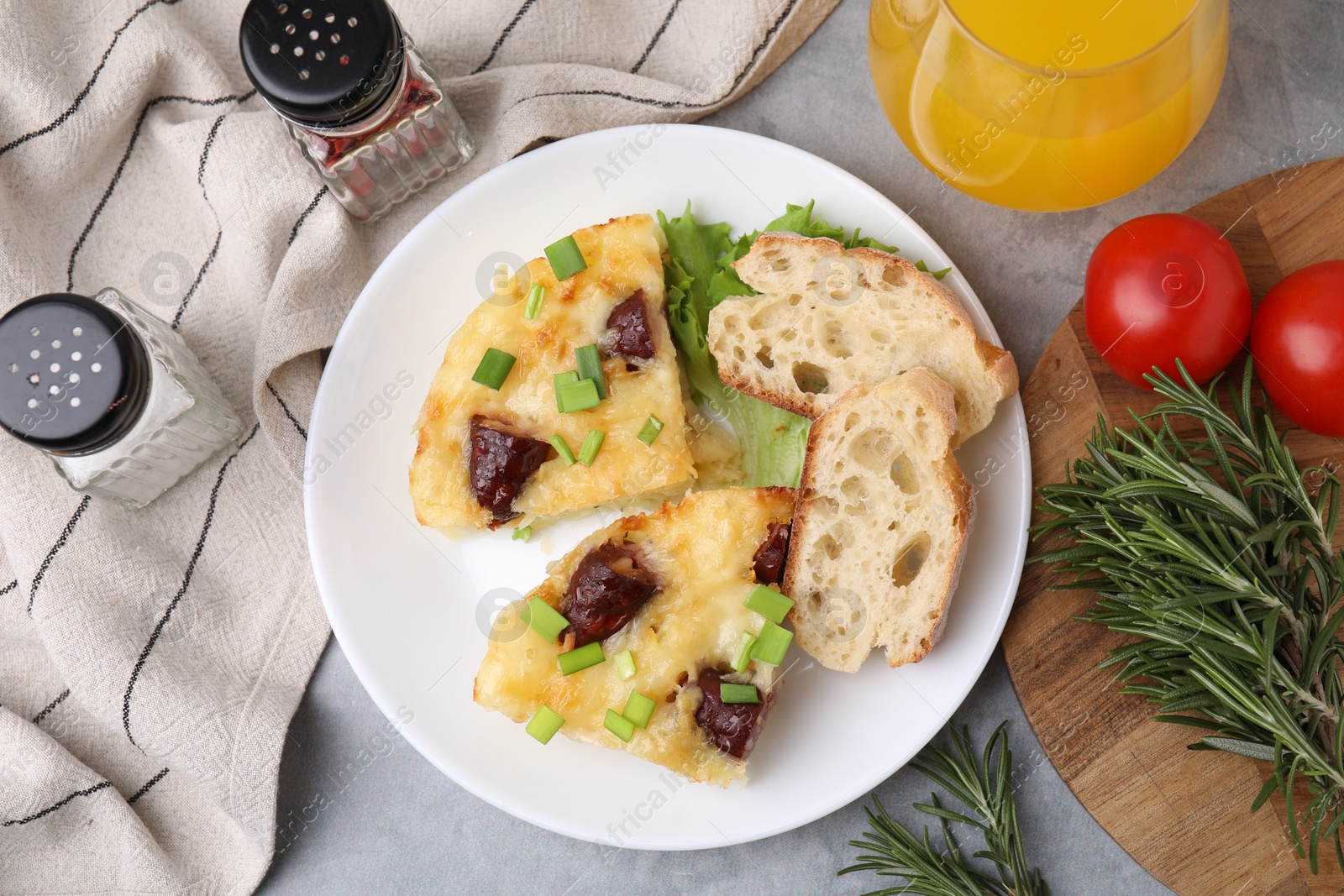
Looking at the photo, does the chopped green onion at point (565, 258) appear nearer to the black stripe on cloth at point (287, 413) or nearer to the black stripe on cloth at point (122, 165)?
the black stripe on cloth at point (287, 413)

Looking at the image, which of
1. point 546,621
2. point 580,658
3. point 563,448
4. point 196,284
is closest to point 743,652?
point 580,658

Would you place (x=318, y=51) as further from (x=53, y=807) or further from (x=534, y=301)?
(x=53, y=807)

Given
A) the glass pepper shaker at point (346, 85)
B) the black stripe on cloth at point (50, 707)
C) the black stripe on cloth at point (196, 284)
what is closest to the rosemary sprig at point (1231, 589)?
the glass pepper shaker at point (346, 85)

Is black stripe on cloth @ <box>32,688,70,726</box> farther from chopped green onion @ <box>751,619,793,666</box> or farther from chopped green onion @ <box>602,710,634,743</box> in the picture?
chopped green onion @ <box>751,619,793,666</box>

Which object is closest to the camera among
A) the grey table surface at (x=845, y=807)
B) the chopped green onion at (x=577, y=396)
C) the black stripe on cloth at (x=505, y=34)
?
the chopped green onion at (x=577, y=396)

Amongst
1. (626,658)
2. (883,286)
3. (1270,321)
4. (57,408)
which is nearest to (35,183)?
(57,408)
